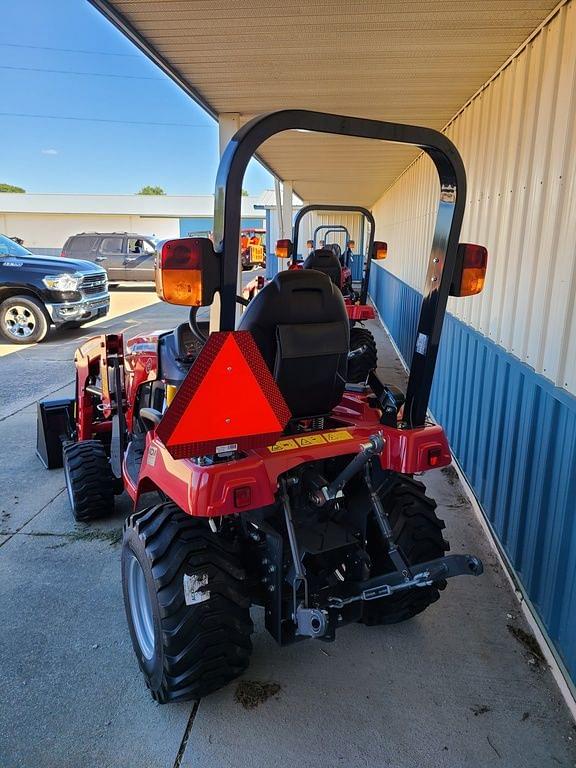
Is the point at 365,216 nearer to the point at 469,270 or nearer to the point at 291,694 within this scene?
the point at 469,270

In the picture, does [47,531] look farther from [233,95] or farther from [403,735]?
[233,95]

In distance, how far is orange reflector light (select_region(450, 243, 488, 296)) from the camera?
90.6 inches

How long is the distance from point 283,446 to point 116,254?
20.6 m

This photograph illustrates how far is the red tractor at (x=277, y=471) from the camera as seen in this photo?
1.94 meters

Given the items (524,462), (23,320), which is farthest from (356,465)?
(23,320)

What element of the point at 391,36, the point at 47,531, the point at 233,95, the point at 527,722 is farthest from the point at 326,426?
the point at 233,95

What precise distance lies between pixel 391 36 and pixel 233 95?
2.12 metres

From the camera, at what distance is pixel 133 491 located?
10.2 feet

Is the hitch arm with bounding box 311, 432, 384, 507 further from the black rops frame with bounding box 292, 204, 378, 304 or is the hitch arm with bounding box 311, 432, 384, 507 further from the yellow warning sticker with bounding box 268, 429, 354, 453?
the black rops frame with bounding box 292, 204, 378, 304

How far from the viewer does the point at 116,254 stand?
21.3m

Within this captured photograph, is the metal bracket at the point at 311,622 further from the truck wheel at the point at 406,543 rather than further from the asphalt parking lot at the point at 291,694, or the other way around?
the truck wheel at the point at 406,543

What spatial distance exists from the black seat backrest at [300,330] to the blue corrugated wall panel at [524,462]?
1.18 m

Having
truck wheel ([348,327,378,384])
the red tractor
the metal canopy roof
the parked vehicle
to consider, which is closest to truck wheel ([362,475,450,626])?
the red tractor

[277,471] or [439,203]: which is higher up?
[439,203]
